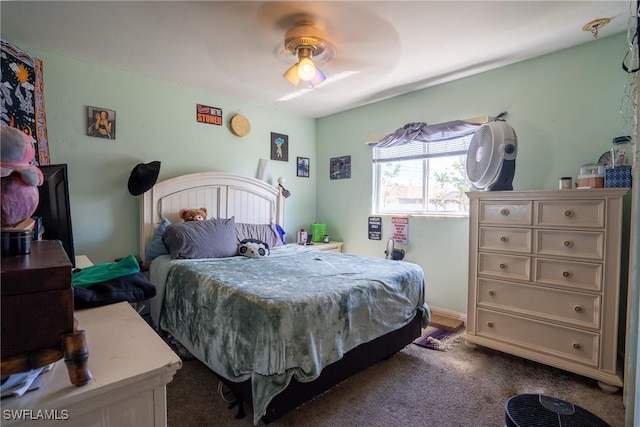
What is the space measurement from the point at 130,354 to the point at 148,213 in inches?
95.5

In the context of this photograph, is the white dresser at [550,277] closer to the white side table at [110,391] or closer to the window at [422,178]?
the window at [422,178]

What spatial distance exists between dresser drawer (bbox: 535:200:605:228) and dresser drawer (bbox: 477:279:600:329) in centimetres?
46

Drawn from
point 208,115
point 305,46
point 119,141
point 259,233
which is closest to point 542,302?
point 305,46

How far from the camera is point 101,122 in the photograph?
8.95 ft

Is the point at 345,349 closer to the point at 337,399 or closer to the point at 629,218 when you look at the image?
the point at 337,399

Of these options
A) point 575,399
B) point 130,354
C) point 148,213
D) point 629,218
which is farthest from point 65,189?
point 629,218

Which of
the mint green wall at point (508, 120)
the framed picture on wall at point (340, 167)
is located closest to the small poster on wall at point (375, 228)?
the mint green wall at point (508, 120)

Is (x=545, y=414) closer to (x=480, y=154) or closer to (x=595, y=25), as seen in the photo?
(x=480, y=154)

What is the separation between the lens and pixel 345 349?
1.79 meters

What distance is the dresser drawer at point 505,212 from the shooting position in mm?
2184

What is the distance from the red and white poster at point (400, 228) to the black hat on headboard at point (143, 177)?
8.23ft

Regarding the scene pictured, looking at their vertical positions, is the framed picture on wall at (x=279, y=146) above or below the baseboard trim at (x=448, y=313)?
above

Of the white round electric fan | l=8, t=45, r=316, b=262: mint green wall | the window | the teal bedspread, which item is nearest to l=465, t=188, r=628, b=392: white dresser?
the white round electric fan

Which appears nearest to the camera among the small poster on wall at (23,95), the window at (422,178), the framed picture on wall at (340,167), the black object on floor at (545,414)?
the black object on floor at (545,414)
